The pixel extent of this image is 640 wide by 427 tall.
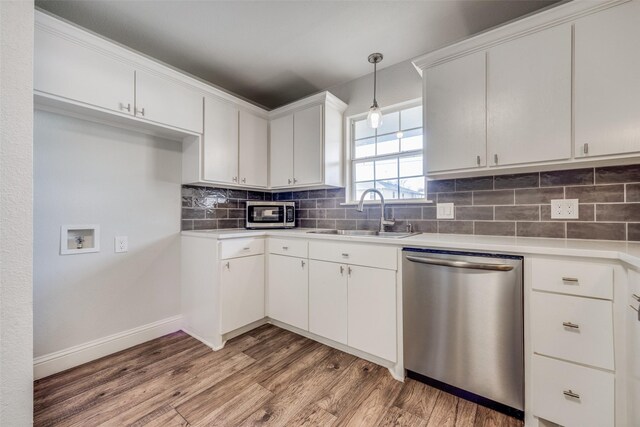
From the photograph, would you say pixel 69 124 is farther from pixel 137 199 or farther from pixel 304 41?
pixel 304 41

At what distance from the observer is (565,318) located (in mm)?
1233

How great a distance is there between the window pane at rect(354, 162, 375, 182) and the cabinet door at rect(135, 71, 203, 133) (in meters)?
1.55

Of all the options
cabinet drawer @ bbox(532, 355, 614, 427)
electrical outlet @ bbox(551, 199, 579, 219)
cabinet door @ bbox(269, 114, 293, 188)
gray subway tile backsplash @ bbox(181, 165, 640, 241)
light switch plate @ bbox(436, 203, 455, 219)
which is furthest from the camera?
cabinet door @ bbox(269, 114, 293, 188)

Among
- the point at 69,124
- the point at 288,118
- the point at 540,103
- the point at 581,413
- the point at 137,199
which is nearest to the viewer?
the point at 581,413

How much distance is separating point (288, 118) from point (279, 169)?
1.78ft

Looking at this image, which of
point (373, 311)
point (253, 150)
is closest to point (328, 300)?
point (373, 311)

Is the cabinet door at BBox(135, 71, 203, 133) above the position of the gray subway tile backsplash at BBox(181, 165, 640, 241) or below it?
above

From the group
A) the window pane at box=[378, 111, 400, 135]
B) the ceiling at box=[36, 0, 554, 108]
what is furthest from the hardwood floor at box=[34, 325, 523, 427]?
the ceiling at box=[36, 0, 554, 108]

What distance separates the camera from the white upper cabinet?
2521 mm

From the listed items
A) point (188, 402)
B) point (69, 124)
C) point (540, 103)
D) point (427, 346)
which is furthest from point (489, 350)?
point (69, 124)

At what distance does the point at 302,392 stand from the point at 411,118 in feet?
7.67

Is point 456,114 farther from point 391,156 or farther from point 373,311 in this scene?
point 373,311

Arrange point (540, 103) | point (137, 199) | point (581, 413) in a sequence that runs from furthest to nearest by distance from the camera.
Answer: point (137, 199)
point (540, 103)
point (581, 413)

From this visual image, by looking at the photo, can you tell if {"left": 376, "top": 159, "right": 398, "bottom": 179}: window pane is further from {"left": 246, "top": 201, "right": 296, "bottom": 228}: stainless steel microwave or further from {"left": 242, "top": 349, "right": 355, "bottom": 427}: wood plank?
{"left": 242, "top": 349, "right": 355, "bottom": 427}: wood plank
